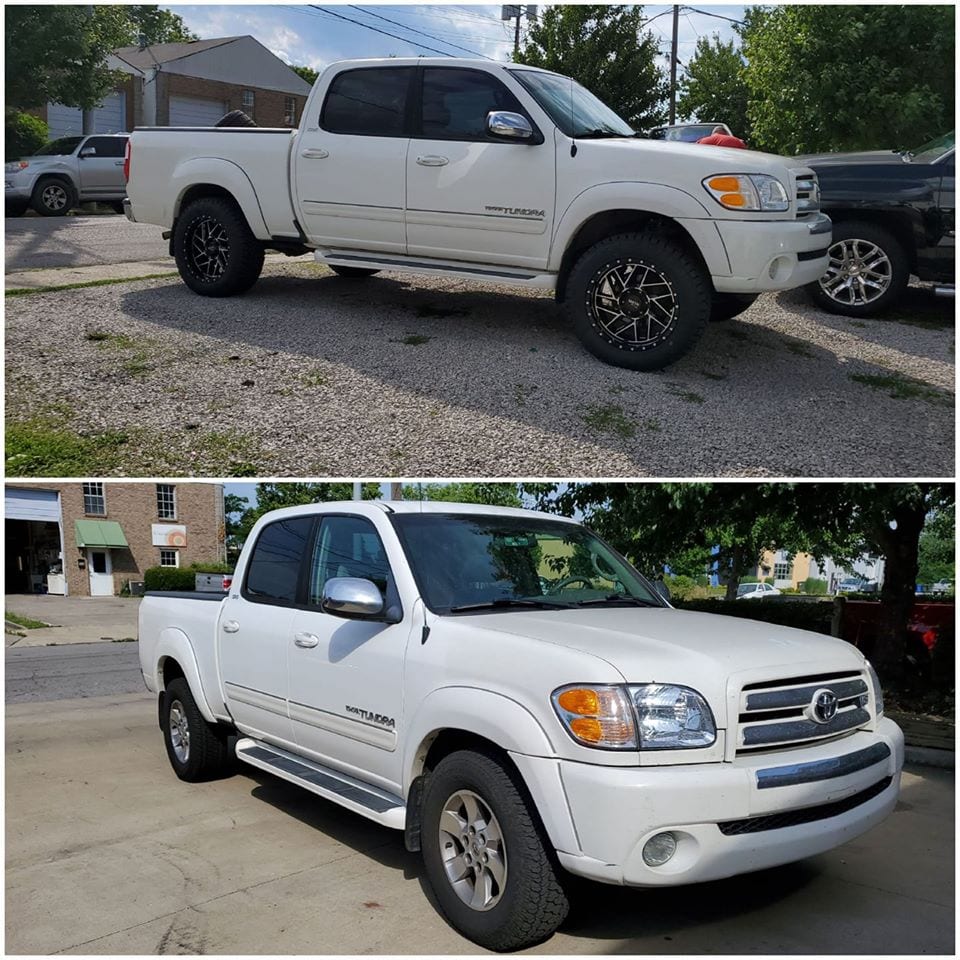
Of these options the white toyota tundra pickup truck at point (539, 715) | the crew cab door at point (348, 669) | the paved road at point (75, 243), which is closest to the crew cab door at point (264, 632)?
the white toyota tundra pickup truck at point (539, 715)

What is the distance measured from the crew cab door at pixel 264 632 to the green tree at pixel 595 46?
12.5 meters

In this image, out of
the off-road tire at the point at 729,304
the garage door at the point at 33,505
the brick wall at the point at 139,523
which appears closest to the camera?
the off-road tire at the point at 729,304

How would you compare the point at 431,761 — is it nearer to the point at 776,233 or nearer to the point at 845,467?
the point at 845,467

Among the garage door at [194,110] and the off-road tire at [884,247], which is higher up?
the garage door at [194,110]

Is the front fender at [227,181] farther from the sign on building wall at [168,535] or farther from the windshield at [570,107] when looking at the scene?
the sign on building wall at [168,535]

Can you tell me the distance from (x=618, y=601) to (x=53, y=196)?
Answer: 20.3 meters

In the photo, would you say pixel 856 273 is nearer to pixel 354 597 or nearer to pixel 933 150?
pixel 933 150

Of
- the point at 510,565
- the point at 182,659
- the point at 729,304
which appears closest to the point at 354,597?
the point at 510,565

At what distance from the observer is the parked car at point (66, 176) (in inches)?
826

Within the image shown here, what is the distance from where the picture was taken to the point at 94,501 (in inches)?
1481

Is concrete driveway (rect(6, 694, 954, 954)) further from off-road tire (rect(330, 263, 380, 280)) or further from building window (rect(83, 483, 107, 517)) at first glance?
building window (rect(83, 483, 107, 517))

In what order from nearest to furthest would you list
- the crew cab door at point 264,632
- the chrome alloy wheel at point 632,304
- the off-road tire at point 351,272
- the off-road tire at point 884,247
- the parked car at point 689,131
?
the crew cab door at point 264,632
the chrome alloy wheel at point 632,304
the off-road tire at point 884,247
the parked car at point 689,131
the off-road tire at point 351,272

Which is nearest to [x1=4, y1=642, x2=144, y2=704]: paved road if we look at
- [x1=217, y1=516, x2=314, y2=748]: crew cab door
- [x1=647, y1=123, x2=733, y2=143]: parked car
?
[x1=217, y1=516, x2=314, y2=748]: crew cab door

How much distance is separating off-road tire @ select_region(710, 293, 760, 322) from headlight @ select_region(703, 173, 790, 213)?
0.72m
